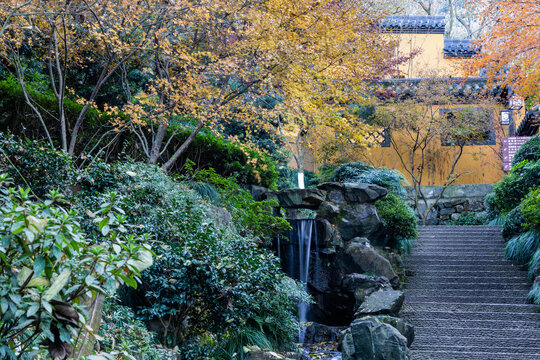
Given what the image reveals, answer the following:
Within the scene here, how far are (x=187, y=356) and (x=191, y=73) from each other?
198 inches

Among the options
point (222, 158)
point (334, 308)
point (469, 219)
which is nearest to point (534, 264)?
point (334, 308)

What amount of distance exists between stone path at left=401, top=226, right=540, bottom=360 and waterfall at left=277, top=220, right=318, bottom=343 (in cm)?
218

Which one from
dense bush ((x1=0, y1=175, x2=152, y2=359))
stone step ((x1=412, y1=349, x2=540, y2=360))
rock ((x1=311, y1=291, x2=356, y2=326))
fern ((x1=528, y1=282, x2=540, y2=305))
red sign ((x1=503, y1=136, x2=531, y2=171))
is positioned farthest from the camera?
red sign ((x1=503, y1=136, x2=531, y2=171))

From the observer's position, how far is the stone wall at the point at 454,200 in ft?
58.4

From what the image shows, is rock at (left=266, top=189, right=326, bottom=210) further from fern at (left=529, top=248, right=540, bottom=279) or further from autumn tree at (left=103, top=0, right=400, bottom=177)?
fern at (left=529, top=248, right=540, bottom=279)

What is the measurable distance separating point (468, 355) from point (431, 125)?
11.1 meters

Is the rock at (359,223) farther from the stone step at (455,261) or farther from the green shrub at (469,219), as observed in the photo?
the green shrub at (469,219)

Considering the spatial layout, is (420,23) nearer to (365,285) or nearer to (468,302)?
(468,302)

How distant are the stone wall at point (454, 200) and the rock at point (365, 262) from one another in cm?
844

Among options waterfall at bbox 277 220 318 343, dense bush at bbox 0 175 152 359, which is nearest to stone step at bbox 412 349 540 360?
waterfall at bbox 277 220 318 343

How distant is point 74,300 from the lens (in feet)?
7.16

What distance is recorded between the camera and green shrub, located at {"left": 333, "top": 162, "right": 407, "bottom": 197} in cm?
1356

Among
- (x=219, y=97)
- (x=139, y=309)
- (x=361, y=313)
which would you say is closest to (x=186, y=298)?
(x=139, y=309)

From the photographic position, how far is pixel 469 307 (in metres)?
8.73
